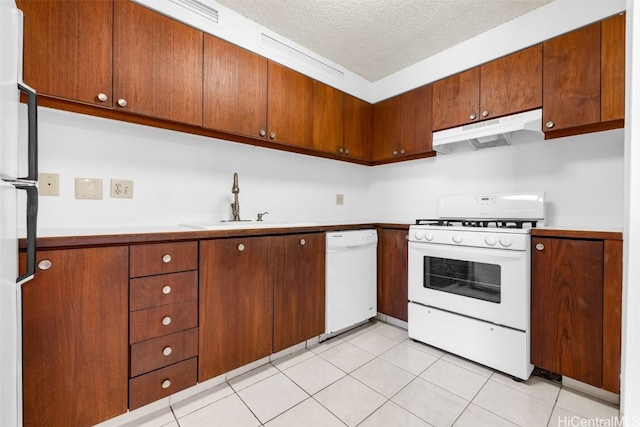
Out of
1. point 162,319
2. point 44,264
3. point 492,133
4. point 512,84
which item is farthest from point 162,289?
point 512,84

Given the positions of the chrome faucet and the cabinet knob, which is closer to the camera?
the cabinet knob

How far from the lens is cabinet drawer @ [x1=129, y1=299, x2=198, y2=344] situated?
1349 mm

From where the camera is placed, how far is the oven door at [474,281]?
1.74 meters

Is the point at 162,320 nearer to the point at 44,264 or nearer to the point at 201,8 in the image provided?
the point at 44,264

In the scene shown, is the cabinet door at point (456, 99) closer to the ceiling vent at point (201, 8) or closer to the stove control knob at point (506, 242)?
the stove control knob at point (506, 242)

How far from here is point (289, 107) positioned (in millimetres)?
2297

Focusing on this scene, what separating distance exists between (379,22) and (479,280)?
2.01m

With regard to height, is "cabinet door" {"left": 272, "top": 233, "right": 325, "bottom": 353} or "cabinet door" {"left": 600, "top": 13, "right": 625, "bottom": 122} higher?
"cabinet door" {"left": 600, "top": 13, "right": 625, "bottom": 122}

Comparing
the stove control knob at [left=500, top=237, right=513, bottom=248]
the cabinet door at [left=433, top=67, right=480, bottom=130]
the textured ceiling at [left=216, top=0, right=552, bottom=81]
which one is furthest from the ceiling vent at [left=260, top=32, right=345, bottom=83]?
the stove control knob at [left=500, top=237, right=513, bottom=248]

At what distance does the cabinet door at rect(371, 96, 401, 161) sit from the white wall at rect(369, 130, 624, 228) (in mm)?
284

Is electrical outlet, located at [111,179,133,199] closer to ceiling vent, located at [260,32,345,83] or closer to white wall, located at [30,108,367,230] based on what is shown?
white wall, located at [30,108,367,230]

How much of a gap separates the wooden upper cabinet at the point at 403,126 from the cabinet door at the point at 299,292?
1277mm

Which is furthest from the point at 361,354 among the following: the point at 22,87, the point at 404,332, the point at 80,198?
the point at 22,87

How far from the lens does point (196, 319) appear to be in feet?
5.01
